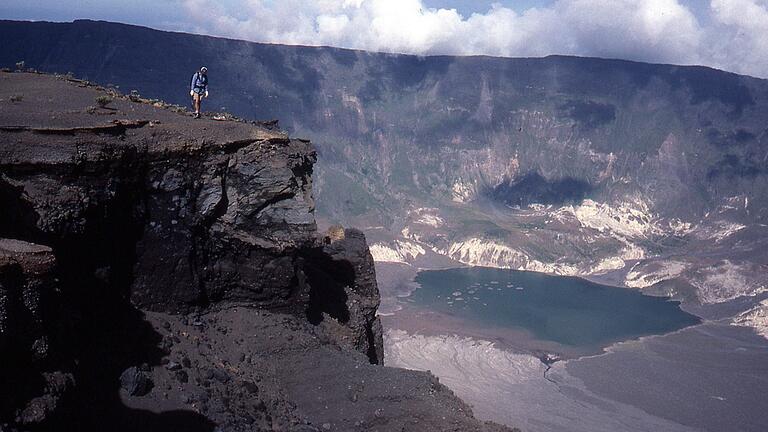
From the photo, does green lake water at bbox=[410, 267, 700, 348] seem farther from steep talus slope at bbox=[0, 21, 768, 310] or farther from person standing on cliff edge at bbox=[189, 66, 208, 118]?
person standing on cliff edge at bbox=[189, 66, 208, 118]

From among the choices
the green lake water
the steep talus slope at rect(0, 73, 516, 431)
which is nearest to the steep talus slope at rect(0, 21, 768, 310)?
the green lake water

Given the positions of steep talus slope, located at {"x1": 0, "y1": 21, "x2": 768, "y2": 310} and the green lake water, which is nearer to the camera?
the green lake water

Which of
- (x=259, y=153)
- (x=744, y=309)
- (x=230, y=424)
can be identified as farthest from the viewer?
(x=744, y=309)

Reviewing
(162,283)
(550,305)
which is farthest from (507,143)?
(162,283)

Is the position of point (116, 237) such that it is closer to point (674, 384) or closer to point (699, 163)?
point (674, 384)

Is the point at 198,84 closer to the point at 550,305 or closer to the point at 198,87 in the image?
the point at 198,87

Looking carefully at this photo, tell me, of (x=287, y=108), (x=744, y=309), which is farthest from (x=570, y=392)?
(x=287, y=108)

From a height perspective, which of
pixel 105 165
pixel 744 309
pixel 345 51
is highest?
pixel 345 51
